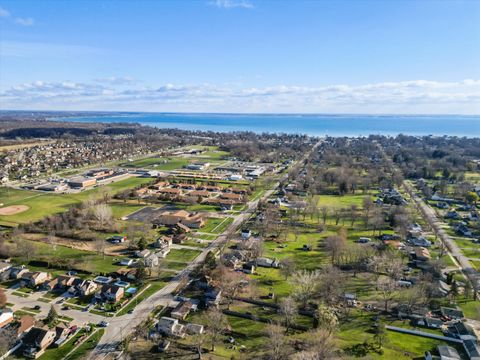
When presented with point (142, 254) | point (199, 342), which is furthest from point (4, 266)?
point (199, 342)

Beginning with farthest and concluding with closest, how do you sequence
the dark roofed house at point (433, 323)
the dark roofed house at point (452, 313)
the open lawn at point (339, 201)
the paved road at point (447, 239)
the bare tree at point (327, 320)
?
the open lawn at point (339, 201), the paved road at point (447, 239), the dark roofed house at point (452, 313), the dark roofed house at point (433, 323), the bare tree at point (327, 320)

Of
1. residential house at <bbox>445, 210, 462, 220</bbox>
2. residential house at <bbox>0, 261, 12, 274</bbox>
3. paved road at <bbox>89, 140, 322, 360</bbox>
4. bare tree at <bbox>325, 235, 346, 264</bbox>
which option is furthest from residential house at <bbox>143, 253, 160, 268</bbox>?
residential house at <bbox>445, 210, 462, 220</bbox>

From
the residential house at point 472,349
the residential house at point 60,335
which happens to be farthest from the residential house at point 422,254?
the residential house at point 60,335

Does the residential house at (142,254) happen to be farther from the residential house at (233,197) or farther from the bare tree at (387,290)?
the residential house at (233,197)

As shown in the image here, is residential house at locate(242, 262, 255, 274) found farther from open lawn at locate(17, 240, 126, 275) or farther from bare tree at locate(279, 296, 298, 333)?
open lawn at locate(17, 240, 126, 275)

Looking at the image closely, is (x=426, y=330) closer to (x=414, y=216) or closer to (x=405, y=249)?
(x=405, y=249)

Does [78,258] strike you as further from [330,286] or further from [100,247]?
[330,286]
